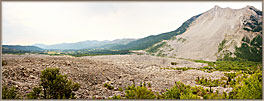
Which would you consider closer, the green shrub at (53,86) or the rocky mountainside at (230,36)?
the green shrub at (53,86)

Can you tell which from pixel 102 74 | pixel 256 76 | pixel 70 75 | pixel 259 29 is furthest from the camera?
pixel 259 29

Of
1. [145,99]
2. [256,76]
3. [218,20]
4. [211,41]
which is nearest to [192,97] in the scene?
[145,99]

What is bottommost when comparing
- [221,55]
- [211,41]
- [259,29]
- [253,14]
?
[221,55]

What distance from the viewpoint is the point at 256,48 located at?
174ft

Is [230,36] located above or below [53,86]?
above

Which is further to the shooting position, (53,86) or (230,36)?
(230,36)

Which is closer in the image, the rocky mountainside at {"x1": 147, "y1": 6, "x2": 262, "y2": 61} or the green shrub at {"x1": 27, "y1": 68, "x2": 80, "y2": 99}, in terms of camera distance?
the green shrub at {"x1": 27, "y1": 68, "x2": 80, "y2": 99}

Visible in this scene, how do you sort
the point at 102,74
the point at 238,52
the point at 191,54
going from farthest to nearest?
the point at 191,54
the point at 238,52
the point at 102,74

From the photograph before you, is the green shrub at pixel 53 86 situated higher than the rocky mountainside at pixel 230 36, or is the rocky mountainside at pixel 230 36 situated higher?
the rocky mountainside at pixel 230 36

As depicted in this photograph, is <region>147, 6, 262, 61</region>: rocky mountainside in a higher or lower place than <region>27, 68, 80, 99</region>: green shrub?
higher

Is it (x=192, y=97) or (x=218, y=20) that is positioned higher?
(x=218, y=20)

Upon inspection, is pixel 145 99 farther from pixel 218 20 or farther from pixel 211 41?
pixel 218 20

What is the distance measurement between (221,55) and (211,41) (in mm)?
14312

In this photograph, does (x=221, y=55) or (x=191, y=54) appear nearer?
(x=221, y=55)
